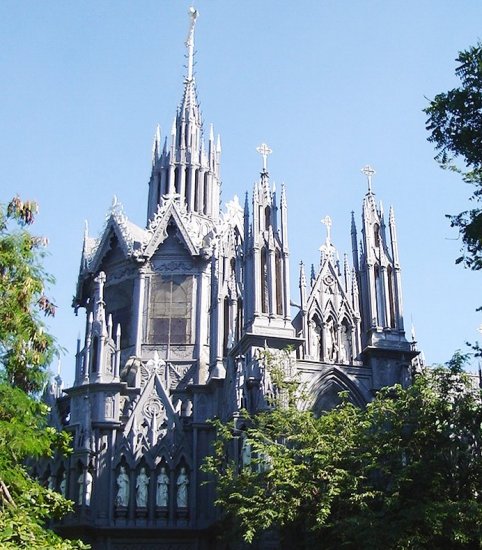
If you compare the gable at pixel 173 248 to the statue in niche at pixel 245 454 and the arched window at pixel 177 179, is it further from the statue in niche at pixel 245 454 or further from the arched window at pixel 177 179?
the statue in niche at pixel 245 454

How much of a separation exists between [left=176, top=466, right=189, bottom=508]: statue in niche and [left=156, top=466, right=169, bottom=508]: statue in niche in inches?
16.6

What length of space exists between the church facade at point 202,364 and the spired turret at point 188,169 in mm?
8850

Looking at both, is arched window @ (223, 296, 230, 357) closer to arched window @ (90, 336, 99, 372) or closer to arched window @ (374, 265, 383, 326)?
arched window @ (90, 336, 99, 372)

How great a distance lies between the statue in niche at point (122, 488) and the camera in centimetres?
3222

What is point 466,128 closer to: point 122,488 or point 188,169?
point 122,488

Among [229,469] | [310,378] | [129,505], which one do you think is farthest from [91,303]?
[229,469]

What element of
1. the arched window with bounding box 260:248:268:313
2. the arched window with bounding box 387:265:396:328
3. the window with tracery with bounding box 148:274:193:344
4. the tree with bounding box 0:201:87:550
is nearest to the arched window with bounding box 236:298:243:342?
the window with tracery with bounding box 148:274:193:344

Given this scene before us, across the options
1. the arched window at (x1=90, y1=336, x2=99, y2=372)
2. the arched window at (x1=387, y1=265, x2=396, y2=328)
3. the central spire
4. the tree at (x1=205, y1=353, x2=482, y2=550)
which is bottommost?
the tree at (x1=205, y1=353, x2=482, y2=550)

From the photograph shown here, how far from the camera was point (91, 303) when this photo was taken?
140 feet

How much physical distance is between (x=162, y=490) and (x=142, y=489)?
736mm

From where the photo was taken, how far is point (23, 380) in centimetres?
1956

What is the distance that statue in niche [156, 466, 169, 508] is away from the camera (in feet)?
107

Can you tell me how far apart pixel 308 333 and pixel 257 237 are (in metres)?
4.54

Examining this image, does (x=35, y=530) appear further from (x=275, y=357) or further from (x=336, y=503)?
(x=275, y=357)
